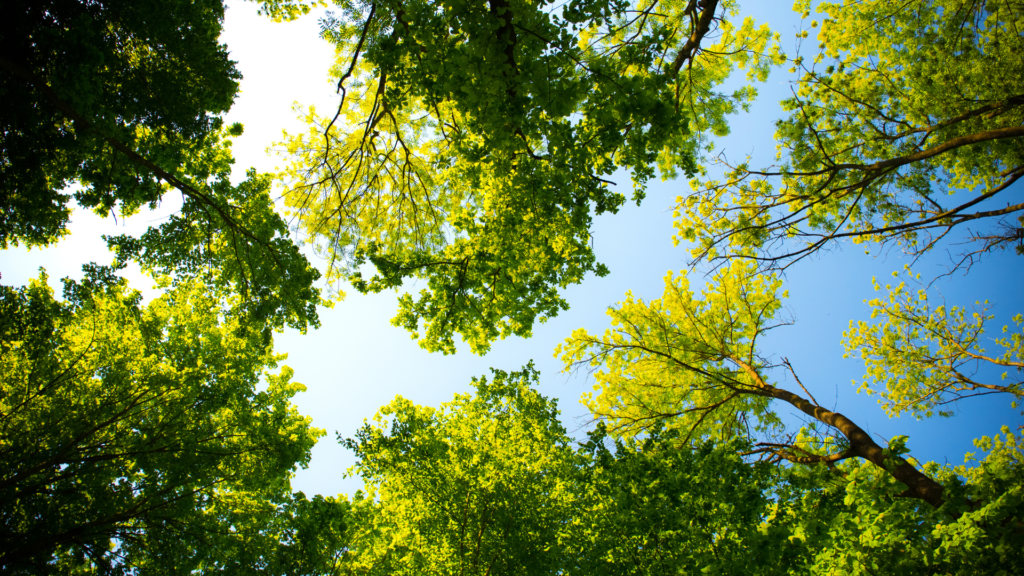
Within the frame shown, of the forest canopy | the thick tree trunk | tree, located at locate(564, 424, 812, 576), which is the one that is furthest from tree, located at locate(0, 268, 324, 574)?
the thick tree trunk

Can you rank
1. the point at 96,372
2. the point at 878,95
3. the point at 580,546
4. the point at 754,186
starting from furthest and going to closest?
Result: the point at 878,95
the point at 754,186
the point at 96,372
the point at 580,546

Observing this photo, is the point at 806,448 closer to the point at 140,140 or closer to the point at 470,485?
the point at 470,485

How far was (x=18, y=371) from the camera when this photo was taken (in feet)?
20.8

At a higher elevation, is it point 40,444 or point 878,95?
point 878,95

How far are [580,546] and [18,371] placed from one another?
30.5 feet

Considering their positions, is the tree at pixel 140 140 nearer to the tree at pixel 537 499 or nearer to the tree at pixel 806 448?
the tree at pixel 537 499

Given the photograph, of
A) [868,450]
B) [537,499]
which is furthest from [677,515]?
[868,450]

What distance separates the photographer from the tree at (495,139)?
408cm

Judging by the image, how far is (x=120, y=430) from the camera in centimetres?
662

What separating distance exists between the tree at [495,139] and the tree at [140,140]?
163cm

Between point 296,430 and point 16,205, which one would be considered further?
point 296,430

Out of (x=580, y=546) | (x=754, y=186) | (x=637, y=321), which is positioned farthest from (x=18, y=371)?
(x=754, y=186)

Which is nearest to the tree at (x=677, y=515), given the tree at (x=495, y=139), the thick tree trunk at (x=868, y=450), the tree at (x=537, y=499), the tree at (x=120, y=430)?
the tree at (x=537, y=499)

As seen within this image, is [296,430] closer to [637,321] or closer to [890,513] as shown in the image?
[637,321]
